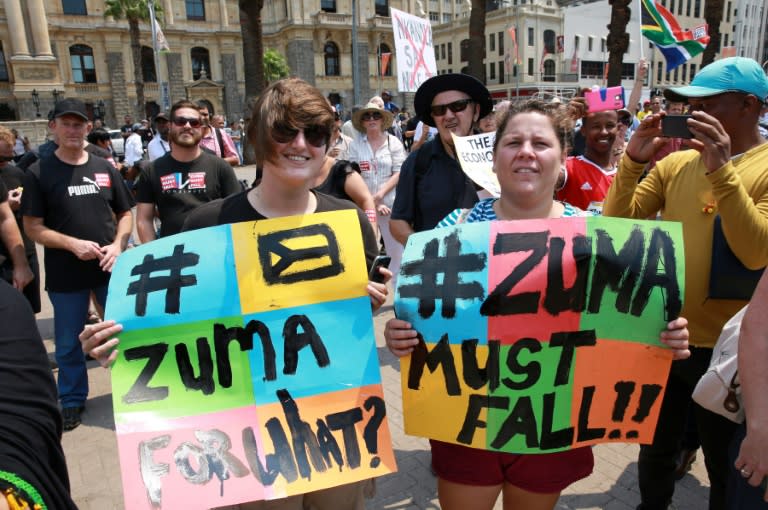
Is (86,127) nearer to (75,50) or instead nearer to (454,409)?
(454,409)

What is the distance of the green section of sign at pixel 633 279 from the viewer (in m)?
1.77

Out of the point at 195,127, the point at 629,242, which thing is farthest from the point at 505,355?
the point at 195,127

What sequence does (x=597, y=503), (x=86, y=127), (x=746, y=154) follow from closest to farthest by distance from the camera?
(x=746, y=154) < (x=597, y=503) < (x=86, y=127)

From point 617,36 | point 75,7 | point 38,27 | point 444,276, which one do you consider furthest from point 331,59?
point 444,276

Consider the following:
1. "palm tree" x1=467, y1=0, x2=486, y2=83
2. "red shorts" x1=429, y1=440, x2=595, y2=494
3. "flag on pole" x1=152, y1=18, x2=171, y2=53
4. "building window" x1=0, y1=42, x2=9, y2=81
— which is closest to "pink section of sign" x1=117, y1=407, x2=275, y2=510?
"red shorts" x1=429, y1=440, x2=595, y2=494

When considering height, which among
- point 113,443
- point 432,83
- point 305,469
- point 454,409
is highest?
point 432,83

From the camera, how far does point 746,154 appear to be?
2.17m

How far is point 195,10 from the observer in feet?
175

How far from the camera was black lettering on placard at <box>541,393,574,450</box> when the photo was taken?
1809 mm

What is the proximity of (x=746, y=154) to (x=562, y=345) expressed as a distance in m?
1.17

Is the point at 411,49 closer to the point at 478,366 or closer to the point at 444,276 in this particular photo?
the point at 444,276

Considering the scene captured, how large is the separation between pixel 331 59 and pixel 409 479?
57.7m

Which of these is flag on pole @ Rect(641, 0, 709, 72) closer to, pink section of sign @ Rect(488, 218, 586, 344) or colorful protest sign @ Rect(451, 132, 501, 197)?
colorful protest sign @ Rect(451, 132, 501, 197)

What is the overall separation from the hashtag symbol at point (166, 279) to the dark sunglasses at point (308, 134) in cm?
51
